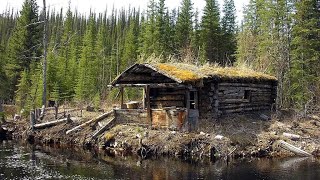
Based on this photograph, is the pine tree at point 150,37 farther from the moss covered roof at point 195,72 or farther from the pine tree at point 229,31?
the moss covered roof at point 195,72

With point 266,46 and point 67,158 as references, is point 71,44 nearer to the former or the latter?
point 266,46

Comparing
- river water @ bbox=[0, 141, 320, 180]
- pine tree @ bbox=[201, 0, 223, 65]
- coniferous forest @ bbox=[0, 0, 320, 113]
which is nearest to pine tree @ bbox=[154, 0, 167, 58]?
coniferous forest @ bbox=[0, 0, 320, 113]

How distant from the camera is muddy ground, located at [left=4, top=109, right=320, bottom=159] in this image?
19.7m

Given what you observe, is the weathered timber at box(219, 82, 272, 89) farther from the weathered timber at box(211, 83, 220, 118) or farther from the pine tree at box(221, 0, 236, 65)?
the pine tree at box(221, 0, 236, 65)

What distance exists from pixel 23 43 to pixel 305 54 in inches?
1271

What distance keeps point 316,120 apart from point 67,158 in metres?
15.7

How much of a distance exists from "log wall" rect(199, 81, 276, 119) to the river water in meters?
5.62

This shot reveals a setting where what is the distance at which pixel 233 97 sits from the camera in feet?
82.4

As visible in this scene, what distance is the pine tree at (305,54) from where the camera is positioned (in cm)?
3098

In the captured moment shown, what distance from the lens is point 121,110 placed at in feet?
79.8

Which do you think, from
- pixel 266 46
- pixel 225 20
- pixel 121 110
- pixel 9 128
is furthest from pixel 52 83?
pixel 225 20

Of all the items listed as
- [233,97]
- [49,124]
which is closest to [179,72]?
[233,97]

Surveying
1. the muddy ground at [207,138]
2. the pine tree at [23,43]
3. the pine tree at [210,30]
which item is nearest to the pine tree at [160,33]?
the pine tree at [210,30]

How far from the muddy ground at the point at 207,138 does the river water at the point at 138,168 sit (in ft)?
3.04
